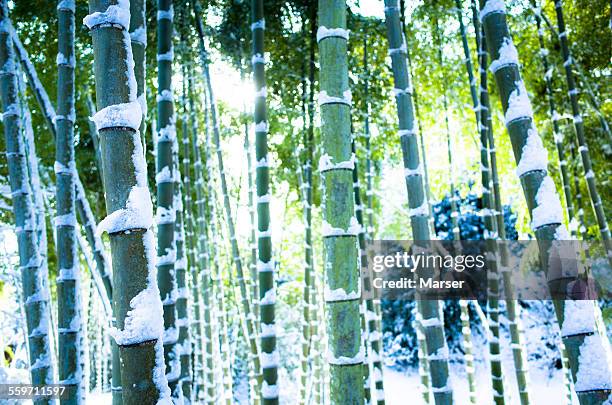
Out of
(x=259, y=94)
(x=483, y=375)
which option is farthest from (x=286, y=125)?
(x=483, y=375)

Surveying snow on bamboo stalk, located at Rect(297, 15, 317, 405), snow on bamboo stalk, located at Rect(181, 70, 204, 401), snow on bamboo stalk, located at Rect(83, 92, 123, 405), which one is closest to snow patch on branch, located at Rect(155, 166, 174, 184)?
snow on bamboo stalk, located at Rect(83, 92, 123, 405)

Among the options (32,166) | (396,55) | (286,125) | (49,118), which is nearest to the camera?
(396,55)

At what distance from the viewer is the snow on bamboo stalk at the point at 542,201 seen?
47.1 inches

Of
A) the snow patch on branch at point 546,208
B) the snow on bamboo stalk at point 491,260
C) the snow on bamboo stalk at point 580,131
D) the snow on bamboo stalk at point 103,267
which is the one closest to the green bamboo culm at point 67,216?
the snow on bamboo stalk at point 103,267

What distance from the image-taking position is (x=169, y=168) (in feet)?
6.55

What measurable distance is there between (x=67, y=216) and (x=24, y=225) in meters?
0.59

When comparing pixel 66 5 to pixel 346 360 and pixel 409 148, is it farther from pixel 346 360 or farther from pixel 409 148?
pixel 346 360

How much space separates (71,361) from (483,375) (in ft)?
26.8

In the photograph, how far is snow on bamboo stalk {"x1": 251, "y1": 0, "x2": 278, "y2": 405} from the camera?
2283 mm

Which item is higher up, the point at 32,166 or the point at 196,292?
the point at 32,166

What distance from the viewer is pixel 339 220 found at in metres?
1.40

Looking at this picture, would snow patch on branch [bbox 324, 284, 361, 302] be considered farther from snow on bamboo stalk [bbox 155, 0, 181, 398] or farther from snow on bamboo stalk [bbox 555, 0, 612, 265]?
snow on bamboo stalk [bbox 555, 0, 612, 265]

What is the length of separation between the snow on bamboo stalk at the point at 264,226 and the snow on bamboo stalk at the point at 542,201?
1.15m

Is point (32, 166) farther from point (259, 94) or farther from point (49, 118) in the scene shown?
point (259, 94)
